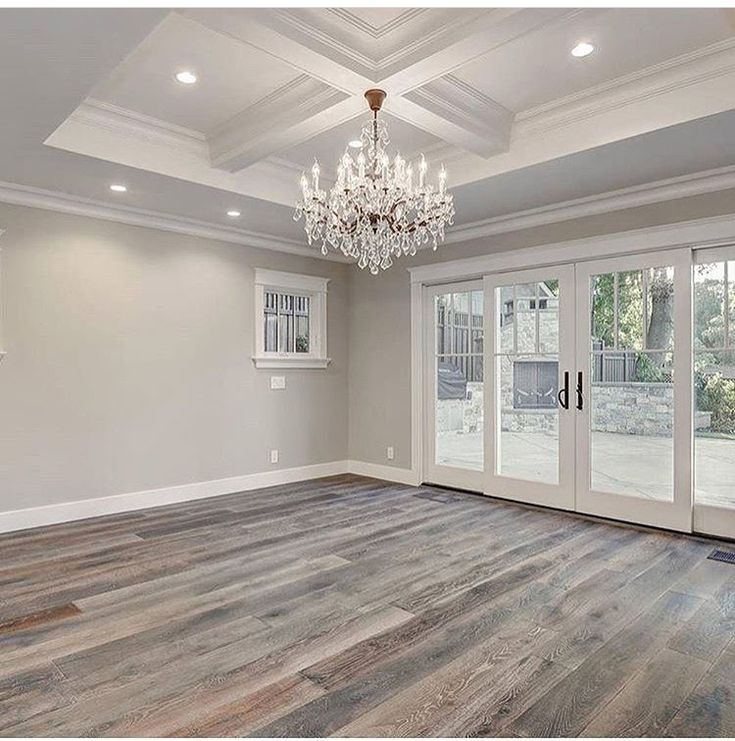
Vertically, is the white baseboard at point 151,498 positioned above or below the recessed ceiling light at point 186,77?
below

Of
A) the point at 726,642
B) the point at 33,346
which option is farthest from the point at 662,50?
the point at 33,346

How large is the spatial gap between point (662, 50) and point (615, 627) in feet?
9.94

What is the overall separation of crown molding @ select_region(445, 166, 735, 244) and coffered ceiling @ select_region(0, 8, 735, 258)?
103mm

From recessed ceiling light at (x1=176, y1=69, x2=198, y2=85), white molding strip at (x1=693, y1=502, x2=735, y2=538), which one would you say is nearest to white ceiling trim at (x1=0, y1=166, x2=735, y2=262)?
recessed ceiling light at (x1=176, y1=69, x2=198, y2=85)

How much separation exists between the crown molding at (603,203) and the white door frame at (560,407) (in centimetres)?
44

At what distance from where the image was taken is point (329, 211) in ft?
11.6

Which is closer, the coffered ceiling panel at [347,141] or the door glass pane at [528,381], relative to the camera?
the coffered ceiling panel at [347,141]

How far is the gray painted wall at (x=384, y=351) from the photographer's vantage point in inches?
229

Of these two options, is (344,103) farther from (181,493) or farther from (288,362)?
(181,493)

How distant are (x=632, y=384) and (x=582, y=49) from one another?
103 inches

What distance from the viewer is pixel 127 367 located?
5000 mm

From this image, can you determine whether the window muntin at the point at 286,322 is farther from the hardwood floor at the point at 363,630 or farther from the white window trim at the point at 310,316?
the hardwood floor at the point at 363,630

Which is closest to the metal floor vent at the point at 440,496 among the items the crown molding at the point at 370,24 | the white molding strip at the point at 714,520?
the white molding strip at the point at 714,520

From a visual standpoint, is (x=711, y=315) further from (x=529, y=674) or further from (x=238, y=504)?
(x=238, y=504)
